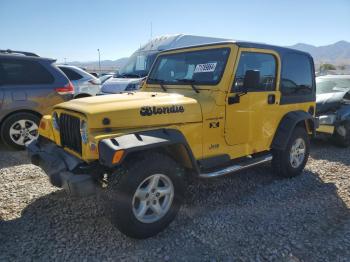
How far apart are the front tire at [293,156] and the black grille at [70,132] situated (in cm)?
299

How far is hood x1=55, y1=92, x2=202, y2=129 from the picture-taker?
3.09 meters

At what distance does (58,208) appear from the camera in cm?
379

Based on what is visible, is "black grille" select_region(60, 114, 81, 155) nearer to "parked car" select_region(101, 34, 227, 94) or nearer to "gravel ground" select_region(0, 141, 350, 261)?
"gravel ground" select_region(0, 141, 350, 261)

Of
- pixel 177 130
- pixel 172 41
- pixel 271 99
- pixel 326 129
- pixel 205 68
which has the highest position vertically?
pixel 172 41

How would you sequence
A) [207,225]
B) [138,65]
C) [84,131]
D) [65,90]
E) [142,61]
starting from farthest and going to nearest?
1. [138,65]
2. [142,61]
3. [65,90]
4. [207,225]
5. [84,131]

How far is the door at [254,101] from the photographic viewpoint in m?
3.89

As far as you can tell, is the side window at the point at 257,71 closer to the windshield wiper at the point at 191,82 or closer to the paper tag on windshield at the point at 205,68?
the paper tag on windshield at the point at 205,68

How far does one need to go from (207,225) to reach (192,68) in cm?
199

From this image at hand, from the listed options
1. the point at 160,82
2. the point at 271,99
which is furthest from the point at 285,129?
the point at 160,82

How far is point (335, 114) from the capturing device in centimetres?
683

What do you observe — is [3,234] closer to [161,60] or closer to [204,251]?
[204,251]

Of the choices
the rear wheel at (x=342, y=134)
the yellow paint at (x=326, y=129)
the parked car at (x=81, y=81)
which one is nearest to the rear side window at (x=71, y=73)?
the parked car at (x=81, y=81)

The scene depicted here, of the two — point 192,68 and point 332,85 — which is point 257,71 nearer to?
point 192,68

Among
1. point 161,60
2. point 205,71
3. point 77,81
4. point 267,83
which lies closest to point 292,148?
point 267,83
